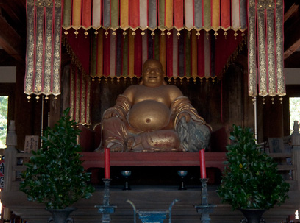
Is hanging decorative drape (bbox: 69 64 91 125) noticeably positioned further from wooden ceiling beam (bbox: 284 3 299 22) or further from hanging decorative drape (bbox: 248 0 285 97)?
wooden ceiling beam (bbox: 284 3 299 22)

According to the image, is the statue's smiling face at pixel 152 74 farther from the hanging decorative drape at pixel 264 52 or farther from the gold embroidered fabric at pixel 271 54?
the gold embroidered fabric at pixel 271 54

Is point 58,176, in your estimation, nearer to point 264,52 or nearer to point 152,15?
point 152,15

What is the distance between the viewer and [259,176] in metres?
3.30

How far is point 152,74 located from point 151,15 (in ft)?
4.63

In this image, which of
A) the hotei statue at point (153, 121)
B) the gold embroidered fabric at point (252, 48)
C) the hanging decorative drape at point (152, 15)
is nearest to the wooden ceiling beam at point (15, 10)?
the hanging decorative drape at point (152, 15)

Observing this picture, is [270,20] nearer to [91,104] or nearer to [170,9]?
[170,9]

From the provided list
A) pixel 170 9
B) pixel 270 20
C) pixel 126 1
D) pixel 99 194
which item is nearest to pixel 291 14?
pixel 270 20

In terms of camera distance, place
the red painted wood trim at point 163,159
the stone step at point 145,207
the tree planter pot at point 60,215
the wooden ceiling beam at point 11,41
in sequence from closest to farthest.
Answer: the tree planter pot at point 60,215
the stone step at point 145,207
the red painted wood trim at point 163,159
the wooden ceiling beam at point 11,41

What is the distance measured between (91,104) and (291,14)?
308 cm

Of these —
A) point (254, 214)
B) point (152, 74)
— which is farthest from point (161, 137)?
point (254, 214)

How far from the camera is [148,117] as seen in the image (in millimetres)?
5387

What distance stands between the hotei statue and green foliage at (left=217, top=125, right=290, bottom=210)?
4.96ft

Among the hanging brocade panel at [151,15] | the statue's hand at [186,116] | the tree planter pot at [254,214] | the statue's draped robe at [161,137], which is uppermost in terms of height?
the hanging brocade panel at [151,15]

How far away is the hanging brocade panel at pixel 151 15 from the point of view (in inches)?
181
